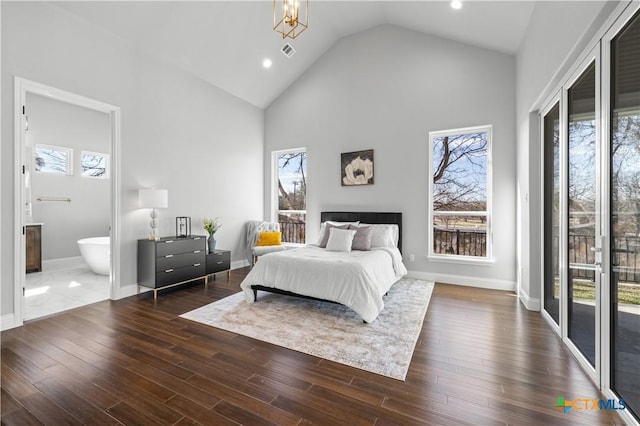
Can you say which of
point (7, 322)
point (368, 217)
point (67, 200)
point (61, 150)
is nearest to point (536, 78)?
point (368, 217)

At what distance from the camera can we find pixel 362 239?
4.45 m

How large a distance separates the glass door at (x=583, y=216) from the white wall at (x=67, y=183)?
6344mm

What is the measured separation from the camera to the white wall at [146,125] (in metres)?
3.02

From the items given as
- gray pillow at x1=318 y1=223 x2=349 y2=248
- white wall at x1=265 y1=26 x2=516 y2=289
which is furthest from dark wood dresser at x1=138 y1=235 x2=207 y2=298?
white wall at x1=265 y1=26 x2=516 y2=289

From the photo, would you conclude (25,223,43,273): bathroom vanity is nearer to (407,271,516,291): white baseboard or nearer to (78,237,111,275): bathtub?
(78,237,111,275): bathtub

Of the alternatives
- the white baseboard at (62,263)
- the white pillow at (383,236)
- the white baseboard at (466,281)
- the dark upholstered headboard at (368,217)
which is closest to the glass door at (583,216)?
the white baseboard at (466,281)

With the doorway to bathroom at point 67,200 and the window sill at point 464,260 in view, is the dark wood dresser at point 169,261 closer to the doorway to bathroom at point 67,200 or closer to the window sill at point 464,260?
the doorway to bathroom at point 67,200

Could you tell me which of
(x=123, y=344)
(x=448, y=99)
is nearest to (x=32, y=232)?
(x=123, y=344)


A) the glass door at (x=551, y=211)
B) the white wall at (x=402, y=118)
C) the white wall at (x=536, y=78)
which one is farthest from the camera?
the white wall at (x=402, y=118)

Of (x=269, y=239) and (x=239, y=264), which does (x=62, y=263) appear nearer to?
(x=239, y=264)

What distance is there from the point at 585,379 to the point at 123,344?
12.1 feet

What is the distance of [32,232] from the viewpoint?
5.18 metres

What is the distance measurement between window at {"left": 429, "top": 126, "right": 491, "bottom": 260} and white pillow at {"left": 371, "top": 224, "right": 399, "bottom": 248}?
2.46 feet

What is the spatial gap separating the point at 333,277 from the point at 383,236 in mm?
1580
